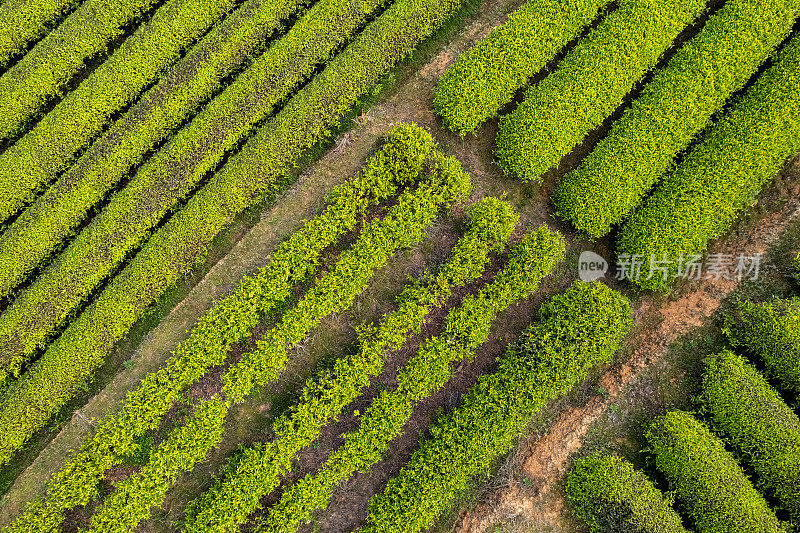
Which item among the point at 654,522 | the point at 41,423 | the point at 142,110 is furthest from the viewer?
the point at 142,110

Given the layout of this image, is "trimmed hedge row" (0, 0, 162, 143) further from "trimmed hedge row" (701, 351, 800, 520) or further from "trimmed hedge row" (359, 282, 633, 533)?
"trimmed hedge row" (701, 351, 800, 520)

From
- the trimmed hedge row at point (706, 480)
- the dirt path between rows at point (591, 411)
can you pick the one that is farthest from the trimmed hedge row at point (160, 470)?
the trimmed hedge row at point (706, 480)

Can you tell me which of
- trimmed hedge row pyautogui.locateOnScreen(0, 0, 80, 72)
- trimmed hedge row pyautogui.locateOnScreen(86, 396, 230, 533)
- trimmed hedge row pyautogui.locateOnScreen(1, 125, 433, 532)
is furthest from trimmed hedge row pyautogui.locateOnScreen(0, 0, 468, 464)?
trimmed hedge row pyautogui.locateOnScreen(0, 0, 80, 72)

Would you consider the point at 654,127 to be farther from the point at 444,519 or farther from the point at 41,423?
the point at 41,423

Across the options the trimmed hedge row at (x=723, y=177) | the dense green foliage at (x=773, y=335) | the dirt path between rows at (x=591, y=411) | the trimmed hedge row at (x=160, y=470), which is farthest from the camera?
the trimmed hedge row at (x=723, y=177)

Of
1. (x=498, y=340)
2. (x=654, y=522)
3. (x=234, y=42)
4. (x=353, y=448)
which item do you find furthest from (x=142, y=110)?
(x=654, y=522)

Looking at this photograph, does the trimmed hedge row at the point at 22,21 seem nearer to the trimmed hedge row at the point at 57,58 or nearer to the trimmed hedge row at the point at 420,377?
the trimmed hedge row at the point at 57,58
